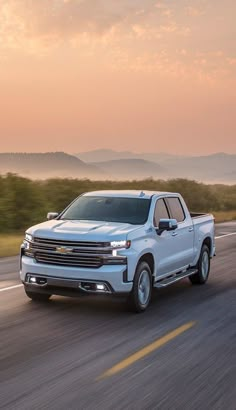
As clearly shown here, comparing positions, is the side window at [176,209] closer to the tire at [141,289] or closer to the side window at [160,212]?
the side window at [160,212]

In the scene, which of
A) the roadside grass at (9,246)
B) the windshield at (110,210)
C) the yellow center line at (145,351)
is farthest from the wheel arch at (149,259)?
the roadside grass at (9,246)

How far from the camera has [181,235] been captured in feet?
38.6

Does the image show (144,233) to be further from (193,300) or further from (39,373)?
(39,373)

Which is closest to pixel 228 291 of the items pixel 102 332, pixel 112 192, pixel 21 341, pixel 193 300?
pixel 193 300

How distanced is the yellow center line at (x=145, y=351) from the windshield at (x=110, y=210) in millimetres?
2270

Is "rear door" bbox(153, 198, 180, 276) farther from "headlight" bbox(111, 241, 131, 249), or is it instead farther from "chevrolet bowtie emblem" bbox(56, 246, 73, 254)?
"chevrolet bowtie emblem" bbox(56, 246, 73, 254)

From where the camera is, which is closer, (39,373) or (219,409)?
(219,409)

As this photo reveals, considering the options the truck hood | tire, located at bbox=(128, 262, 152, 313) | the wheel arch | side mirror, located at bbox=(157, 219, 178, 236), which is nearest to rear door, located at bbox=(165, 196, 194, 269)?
side mirror, located at bbox=(157, 219, 178, 236)

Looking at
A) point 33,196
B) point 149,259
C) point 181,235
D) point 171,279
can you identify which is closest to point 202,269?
point 181,235

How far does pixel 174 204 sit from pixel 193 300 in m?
1.85

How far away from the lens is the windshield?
35.3 ft

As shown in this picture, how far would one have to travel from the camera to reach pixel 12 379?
630 cm

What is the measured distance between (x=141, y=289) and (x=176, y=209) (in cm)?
256

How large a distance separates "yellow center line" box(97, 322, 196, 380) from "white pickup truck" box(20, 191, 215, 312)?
1.09 meters
